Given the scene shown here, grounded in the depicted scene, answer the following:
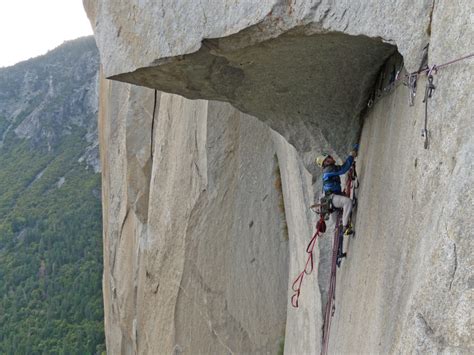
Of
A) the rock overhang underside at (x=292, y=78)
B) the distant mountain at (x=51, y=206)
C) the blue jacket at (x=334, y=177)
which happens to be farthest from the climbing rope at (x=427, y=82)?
the distant mountain at (x=51, y=206)

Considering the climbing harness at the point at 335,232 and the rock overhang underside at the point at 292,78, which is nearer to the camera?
the rock overhang underside at the point at 292,78

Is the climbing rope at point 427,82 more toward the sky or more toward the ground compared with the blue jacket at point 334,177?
more toward the sky

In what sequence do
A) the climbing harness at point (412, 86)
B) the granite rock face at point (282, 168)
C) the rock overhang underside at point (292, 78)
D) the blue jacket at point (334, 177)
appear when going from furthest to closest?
the blue jacket at point (334, 177) → the rock overhang underside at point (292, 78) → the climbing harness at point (412, 86) → the granite rock face at point (282, 168)

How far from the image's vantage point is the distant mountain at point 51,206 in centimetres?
3528

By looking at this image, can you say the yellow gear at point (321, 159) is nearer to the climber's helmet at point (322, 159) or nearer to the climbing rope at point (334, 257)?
the climber's helmet at point (322, 159)

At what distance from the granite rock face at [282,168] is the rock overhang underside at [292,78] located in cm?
2

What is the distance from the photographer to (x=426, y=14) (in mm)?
2578

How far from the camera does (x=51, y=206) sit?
50344 millimetres

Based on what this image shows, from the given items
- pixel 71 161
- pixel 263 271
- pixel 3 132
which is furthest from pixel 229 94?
pixel 3 132

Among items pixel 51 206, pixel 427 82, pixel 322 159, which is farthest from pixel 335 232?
pixel 51 206

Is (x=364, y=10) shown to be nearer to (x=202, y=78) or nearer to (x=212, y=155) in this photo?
(x=202, y=78)

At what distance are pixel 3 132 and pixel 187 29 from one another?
6714cm

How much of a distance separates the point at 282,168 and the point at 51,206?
155 ft

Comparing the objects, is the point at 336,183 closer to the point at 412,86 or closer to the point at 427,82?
the point at 412,86
